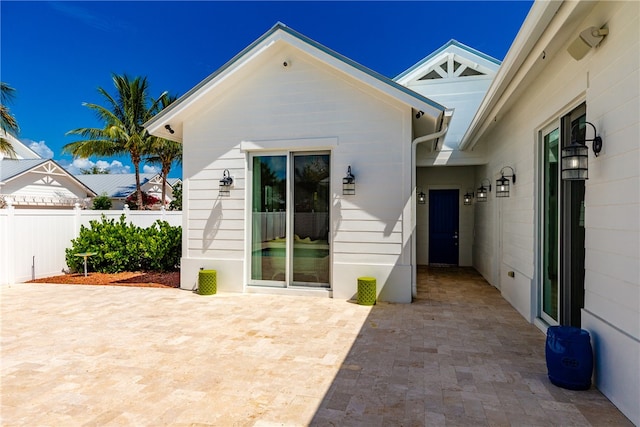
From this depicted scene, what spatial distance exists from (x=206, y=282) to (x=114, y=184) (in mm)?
20652

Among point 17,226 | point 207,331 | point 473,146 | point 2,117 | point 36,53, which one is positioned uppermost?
point 36,53

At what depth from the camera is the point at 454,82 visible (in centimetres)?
930

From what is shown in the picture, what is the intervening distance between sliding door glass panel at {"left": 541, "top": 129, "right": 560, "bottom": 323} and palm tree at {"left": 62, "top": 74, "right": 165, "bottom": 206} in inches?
695

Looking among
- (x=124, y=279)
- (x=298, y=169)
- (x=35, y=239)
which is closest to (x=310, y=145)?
(x=298, y=169)

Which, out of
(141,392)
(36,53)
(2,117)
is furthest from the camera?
(36,53)

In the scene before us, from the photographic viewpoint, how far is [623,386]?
2621mm

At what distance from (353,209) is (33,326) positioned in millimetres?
5006

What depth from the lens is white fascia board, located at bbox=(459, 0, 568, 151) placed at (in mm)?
3164

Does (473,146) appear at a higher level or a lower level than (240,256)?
higher

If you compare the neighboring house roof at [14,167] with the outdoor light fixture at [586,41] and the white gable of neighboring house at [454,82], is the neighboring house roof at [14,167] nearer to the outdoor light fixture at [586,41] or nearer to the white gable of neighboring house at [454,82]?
the white gable of neighboring house at [454,82]

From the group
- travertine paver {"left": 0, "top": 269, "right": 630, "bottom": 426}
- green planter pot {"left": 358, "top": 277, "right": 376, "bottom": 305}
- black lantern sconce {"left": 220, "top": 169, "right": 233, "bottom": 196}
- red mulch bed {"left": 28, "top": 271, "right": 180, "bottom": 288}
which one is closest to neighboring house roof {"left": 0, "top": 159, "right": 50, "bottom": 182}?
red mulch bed {"left": 28, "top": 271, "right": 180, "bottom": 288}

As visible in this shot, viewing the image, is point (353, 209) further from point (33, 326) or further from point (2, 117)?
point (2, 117)

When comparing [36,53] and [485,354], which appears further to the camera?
[36,53]

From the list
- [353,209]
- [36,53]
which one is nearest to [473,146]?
[353,209]
